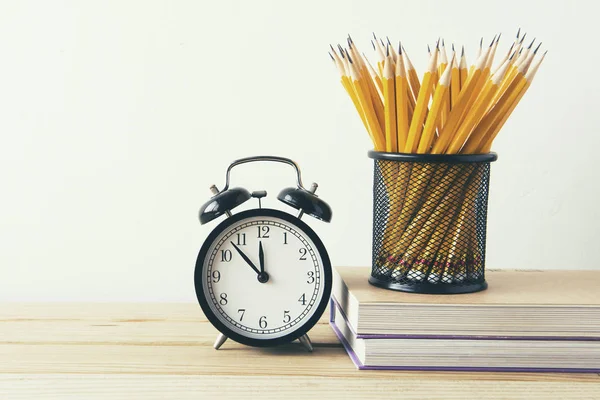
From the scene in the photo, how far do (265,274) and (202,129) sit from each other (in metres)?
0.37

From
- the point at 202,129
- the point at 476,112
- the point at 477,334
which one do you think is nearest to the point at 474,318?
the point at 477,334

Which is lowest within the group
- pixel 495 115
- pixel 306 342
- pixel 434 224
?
pixel 306 342

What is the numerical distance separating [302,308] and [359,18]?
495 mm

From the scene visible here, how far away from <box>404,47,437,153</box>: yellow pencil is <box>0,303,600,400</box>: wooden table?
9.8 inches

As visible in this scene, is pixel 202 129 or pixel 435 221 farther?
pixel 202 129

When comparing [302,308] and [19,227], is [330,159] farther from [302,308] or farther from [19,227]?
[19,227]

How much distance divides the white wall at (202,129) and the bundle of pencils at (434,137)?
284 mm

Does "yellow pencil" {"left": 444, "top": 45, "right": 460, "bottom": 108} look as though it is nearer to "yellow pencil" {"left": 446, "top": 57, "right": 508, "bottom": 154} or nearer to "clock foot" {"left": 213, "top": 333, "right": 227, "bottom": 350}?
"yellow pencil" {"left": 446, "top": 57, "right": 508, "bottom": 154}

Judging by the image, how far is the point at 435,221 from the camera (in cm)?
80

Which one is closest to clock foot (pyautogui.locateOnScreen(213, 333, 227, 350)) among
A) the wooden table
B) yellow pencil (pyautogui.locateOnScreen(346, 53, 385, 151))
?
the wooden table

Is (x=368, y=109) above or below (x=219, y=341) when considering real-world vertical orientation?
above

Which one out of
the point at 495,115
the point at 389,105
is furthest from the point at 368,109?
the point at 495,115

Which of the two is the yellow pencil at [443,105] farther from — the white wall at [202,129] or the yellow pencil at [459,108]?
the white wall at [202,129]

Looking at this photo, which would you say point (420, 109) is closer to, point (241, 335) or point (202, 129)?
point (241, 335)
